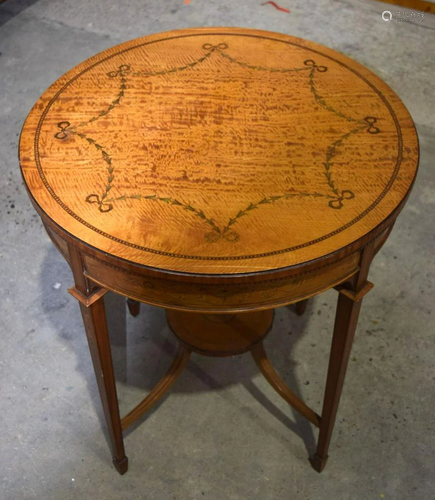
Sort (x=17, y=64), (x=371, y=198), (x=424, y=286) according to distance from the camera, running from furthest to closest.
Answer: (x=17, y=64)
(x=424, y=286)
(x=371, y=198)

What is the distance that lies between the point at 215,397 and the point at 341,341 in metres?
0.60

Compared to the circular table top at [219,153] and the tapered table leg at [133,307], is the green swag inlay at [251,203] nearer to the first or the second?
the circular table top at [219,153]

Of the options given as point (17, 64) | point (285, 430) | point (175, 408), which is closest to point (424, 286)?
point (285, 430)

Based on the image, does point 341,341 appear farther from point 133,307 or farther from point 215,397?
point 133,307

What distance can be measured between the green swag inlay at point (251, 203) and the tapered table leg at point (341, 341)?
17 centimetres

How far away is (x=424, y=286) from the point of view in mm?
2330

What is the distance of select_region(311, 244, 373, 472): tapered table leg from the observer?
1.45 meters

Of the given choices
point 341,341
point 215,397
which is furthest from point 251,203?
point 215,397

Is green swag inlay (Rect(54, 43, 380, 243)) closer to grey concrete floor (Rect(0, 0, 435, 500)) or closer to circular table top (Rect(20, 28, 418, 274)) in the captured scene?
circular table top (Rect(20, 28, 418, 274))

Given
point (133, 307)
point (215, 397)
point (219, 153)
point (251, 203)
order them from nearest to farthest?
1. point (251, 203)
2. point (219, 153)
3. point (215, 397)
4. point (133, 307)

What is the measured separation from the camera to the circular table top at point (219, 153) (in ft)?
4.40

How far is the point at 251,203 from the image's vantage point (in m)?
1.41

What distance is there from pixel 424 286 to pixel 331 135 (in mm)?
944

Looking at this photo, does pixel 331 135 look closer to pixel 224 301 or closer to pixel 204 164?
pixel 204 164
